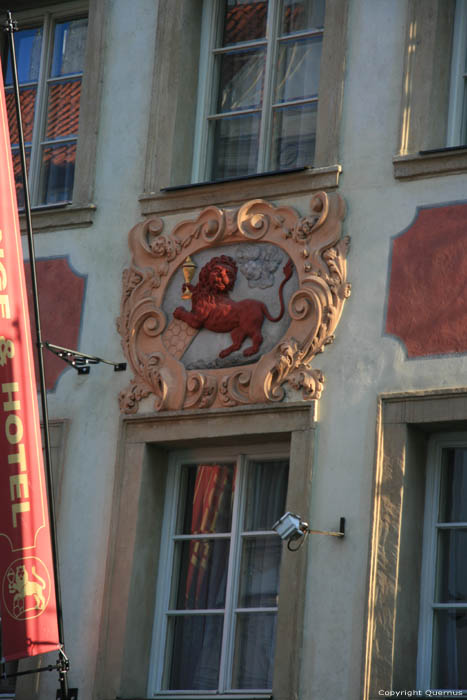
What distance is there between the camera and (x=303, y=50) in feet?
38.9

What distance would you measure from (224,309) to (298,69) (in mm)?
1873

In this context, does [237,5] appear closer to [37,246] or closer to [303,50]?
[303,50]

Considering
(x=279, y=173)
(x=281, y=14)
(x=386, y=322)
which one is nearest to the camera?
(x=386, y=322)

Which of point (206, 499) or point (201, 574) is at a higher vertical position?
point (206, 499)

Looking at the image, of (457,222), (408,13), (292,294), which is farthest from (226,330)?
(408,13)

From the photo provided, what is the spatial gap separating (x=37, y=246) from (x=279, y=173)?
6.62 feet

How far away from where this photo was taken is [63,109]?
12.8m

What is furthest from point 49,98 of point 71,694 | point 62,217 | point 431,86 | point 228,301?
point 71,694

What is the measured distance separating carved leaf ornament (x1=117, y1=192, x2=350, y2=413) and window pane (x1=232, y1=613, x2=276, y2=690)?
4.54 feet

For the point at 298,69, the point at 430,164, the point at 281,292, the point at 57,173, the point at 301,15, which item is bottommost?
the point at 281,292

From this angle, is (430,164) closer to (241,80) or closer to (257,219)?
(257,219)

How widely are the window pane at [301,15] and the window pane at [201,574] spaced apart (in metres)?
3.65

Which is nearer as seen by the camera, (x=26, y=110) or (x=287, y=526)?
(x=287, y=526)

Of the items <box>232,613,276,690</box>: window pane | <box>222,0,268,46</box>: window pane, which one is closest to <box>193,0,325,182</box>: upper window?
<box>222,0,268,46</box>: window pane
